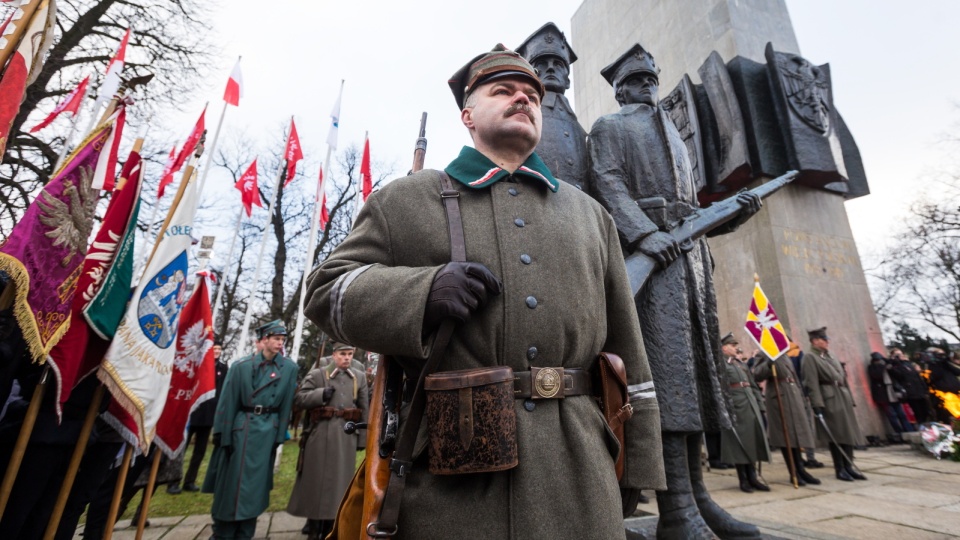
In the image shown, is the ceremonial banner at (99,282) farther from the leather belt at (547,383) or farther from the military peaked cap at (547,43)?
the military peaked cap at (547,43)

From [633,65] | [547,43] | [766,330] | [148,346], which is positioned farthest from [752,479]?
[148,346]

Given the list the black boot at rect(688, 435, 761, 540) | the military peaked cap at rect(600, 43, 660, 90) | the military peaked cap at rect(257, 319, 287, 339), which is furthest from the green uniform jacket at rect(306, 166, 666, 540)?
the military peaked cap at rect(257, 319, 287, 339)

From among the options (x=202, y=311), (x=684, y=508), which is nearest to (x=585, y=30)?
(x=202, y=311)

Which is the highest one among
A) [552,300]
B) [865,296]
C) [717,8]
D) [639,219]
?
[717,8]

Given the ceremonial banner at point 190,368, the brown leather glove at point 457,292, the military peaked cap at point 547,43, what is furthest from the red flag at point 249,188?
the brown leather glove at point 457,292

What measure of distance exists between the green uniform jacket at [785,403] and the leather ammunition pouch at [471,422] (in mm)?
7054

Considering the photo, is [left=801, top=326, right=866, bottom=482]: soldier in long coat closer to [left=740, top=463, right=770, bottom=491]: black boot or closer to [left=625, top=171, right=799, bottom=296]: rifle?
[left=740, top=463, right=770, bottom=491]: black boot

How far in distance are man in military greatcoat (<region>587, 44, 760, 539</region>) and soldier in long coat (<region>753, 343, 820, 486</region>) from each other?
4.71 meters

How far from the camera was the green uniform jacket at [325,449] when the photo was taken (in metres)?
5.11

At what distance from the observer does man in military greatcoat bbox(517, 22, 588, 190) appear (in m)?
3.25

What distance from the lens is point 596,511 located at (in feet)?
4.14

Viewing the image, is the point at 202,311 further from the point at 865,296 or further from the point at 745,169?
the point at 865,296

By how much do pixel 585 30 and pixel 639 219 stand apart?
18.7 metres

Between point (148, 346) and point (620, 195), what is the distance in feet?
11.6
